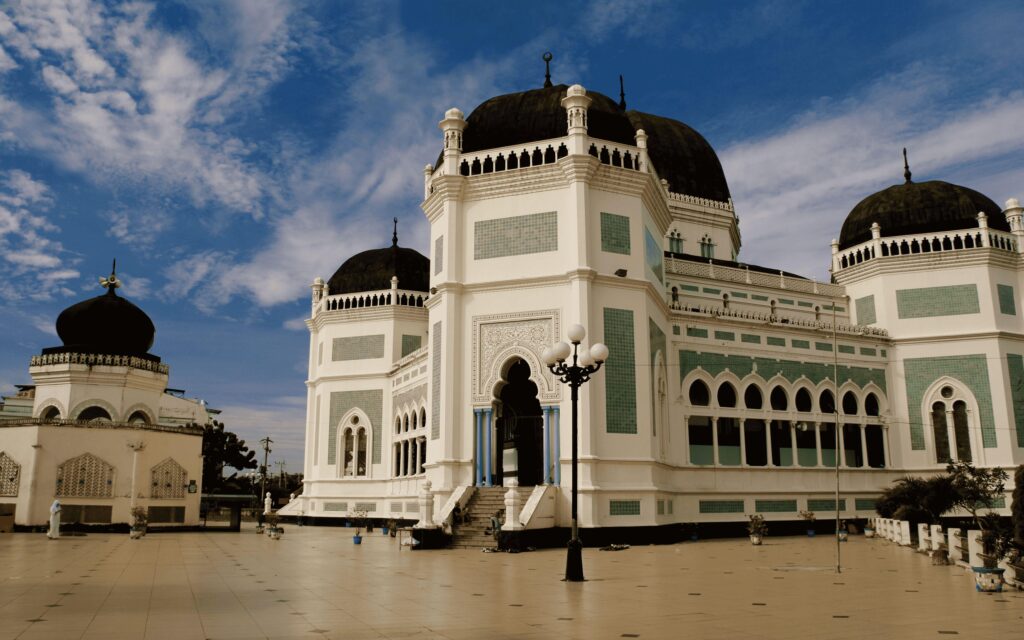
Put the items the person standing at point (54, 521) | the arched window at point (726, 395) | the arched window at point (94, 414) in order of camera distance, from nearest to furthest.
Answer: the person standing at point (54, 521) < the arched window at point (726, 395) < the arched window at point (94, 414)

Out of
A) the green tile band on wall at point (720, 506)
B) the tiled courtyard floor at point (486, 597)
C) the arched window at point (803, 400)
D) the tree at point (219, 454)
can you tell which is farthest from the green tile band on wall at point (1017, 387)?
the tree at point (219, 454)

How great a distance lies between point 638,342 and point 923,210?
53.9 feet

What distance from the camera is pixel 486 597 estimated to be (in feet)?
37.8

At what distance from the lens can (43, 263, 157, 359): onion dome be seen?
1368 inches

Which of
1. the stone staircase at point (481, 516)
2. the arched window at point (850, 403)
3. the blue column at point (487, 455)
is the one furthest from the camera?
the arched window at point (850, 403)

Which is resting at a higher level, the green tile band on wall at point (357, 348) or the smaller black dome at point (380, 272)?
the smaller black dome at point (380, 272)

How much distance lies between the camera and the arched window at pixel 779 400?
30297mm

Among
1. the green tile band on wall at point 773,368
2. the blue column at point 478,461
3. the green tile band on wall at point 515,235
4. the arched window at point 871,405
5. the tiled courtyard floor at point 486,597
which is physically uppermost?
the green tile band on wall at point 515,235

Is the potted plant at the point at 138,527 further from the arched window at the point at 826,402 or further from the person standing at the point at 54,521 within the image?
the arched window at the point at 826,402

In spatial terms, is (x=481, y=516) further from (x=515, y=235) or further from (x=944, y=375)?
(x=944, y=375)

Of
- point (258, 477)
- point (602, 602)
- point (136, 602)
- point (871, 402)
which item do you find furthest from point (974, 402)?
point (258, 477)

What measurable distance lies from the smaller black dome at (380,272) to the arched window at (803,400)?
57.0 feet

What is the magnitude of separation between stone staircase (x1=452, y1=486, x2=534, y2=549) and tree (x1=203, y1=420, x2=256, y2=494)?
40867mm

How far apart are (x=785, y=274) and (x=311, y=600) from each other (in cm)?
2812
